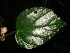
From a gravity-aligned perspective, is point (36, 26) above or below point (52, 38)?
above

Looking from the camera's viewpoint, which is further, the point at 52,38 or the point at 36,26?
the point at 52,38

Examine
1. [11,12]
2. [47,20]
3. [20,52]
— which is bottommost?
[20,52]

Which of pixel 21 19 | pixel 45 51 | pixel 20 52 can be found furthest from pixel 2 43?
pixel 21 19

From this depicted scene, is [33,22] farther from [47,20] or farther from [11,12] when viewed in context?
[11,12]

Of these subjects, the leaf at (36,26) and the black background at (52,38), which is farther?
the black background at (52,38)

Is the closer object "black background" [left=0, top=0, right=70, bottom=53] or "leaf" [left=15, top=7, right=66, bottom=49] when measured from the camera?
"leaf" [left=15, top=7, right=66, bottom=49]

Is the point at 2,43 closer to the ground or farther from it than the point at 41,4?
closer to the ground

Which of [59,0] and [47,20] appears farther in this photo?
[59,0]

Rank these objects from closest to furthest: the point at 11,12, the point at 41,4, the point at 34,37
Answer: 1. the point at 34,37
2. the point at 41,4
3. the point at 11,12
